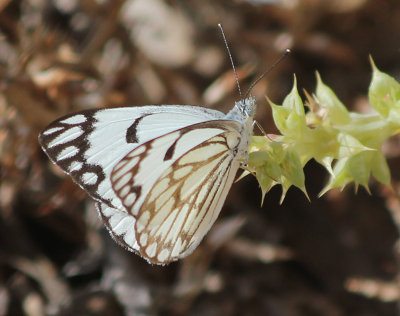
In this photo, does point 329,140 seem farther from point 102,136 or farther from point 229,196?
point 229,196

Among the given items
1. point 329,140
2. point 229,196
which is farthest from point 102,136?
point 229,196

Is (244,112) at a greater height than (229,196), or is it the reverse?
(244,112)

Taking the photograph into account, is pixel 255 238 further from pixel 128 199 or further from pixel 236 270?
pixel 128 199

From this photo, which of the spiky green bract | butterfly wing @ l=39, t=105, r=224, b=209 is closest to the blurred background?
butterfly wing @ l=39, t=105, r=224, b=209

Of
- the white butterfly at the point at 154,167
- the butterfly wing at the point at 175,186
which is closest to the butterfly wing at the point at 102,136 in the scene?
the white butterfly at the point at 154,167

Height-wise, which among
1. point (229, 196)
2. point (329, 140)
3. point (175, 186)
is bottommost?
point (229, 196)

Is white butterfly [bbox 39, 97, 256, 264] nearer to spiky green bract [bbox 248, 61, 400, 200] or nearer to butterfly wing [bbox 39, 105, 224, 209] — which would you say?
butterfly wing [bbox 39, 105, 224, 209]

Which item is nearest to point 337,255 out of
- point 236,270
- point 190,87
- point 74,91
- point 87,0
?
point 236,270
